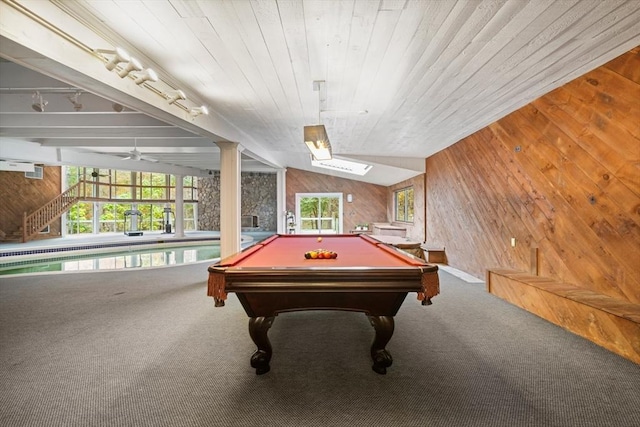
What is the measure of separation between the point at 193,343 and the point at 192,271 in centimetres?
322

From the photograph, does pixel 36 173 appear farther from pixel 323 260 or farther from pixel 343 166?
pixel 323 260

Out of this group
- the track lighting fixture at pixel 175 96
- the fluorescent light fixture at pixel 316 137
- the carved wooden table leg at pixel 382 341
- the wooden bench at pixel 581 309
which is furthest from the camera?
the fluorescent light fixture at pixel 316 137

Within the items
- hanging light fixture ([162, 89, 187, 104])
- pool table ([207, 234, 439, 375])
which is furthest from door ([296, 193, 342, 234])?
pool table ([207, 234, 439, 375])

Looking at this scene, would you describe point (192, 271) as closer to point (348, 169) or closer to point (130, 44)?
point (130, 44)

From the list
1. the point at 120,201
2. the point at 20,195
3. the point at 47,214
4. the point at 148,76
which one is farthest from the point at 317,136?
the point at 120,201

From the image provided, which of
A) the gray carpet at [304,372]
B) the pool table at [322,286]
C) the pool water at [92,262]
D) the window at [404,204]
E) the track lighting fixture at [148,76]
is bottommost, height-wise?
the pool water at [92,262]

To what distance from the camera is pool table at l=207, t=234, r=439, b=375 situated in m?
1.93

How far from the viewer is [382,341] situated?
225cm

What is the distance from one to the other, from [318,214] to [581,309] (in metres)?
9.11

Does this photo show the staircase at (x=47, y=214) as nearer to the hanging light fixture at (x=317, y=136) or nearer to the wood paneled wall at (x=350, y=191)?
the wood paneled wall at (x=350, y=191)

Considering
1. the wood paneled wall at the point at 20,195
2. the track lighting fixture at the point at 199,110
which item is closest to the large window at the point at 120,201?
the wood paneled wall at the point at 20,195

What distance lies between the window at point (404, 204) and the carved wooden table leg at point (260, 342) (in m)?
7.02

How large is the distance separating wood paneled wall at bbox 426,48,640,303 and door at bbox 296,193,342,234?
666 centimetres

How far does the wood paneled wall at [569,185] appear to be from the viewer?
8.32ft
